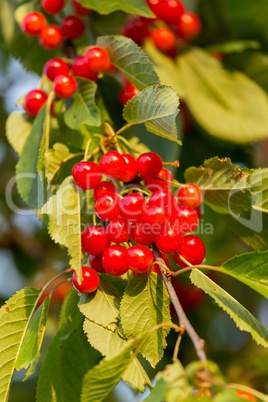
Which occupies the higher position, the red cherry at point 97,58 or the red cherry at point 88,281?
the red cherry at point 97,58

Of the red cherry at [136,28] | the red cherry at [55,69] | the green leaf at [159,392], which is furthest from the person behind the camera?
the red cherry at [136,28]

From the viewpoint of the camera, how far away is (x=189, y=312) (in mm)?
2406

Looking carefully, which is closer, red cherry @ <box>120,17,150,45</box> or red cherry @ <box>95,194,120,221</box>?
red cherry @ <box>95,194,120,221</box>

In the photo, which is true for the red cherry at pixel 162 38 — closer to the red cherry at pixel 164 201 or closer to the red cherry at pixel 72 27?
the red cherry at pixel 72 27

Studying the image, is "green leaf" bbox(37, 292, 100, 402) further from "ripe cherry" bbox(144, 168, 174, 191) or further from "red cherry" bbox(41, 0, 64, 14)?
"red cherry" bbox(41, 0, 64, 14)

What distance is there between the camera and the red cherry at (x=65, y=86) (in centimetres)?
151

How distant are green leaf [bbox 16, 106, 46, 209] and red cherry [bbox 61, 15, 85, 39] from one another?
0.32 meters

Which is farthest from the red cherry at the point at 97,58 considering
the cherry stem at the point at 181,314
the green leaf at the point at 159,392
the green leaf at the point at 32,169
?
the green leaf at the point at 159,392

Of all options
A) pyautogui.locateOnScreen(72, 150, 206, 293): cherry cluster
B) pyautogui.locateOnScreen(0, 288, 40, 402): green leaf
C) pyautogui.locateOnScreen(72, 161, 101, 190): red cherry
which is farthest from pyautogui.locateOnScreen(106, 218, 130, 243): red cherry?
pyautogui.locateOnScreen(0, 288, 40, 402): green leaf

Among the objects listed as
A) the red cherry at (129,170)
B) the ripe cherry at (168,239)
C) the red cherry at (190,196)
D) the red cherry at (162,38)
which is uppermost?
the red cherry at (129,170)

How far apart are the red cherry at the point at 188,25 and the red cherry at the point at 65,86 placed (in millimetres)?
620

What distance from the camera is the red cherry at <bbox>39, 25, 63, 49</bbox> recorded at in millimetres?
1727

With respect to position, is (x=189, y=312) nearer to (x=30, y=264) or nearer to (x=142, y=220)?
(x=30, y=264)

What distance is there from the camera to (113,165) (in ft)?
4.19
